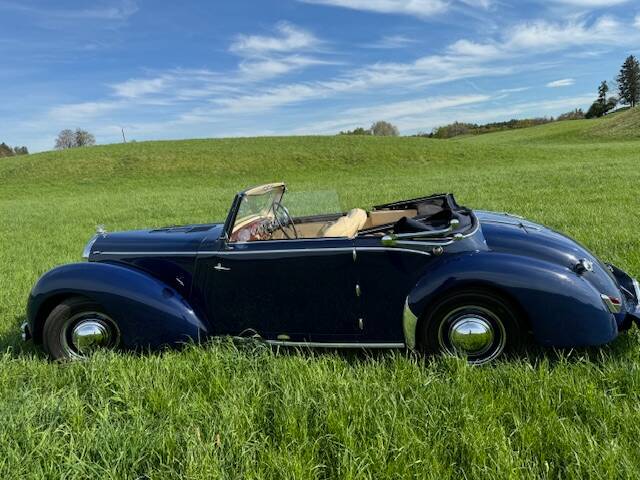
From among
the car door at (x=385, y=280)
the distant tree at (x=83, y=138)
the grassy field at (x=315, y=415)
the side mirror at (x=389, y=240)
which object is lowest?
the grassy field at (x=315, y=415)

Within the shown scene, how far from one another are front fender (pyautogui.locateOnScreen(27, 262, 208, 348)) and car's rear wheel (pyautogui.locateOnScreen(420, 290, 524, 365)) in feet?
5.84

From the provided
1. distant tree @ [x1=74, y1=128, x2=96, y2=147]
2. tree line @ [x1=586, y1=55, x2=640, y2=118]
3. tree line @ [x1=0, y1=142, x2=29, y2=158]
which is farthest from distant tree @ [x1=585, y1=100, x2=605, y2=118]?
tree line @ [x1=0, y1=142, x2=29, y2=158]

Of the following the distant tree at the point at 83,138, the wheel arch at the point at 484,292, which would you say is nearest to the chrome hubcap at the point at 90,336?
the wheel arch at the point at 484,292

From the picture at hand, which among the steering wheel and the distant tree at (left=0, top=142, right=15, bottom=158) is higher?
the distant tree at (left=0, top=142, right=15, bottom=158)

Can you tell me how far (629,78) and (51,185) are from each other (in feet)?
328

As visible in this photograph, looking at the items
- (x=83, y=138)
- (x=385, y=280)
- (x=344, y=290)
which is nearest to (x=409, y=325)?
(x=385, y=280)

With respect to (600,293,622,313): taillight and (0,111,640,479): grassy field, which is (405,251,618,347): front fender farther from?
(0,111,640,479): grassy field

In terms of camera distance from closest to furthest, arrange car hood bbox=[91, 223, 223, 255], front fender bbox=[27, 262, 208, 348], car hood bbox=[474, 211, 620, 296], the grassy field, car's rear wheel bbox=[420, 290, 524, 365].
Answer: the grassy field → car's rear wheel bbox=[420, 290, 524, 365] → car hood bbox=[474, 211, 620, 296] → front fender bbox=[27, 262, 208, 348] → car hood bbox=[91, 223, 223, 255]

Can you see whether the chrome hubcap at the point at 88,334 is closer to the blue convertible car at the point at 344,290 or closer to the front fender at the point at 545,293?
the blue convertible car at the point at 344,290

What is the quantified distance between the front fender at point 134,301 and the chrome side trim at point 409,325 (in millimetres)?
1544

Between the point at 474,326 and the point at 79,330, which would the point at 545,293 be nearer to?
the point at 474,326

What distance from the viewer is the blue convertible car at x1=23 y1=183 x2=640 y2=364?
3.33 meters

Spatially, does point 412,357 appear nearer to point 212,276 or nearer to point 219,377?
point 219,377

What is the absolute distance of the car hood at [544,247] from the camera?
3.51m
